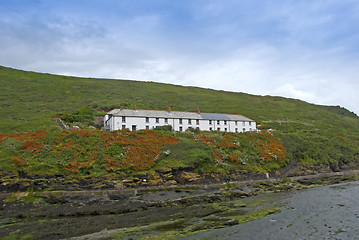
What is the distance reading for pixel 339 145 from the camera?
72.1 meters

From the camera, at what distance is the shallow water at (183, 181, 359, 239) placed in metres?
19.0

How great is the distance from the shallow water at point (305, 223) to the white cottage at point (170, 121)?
135ft

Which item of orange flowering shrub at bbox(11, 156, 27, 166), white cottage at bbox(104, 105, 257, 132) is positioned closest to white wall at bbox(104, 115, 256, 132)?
white cottage at bbox(104, 105, 257, 132)

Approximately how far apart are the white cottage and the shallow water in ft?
135

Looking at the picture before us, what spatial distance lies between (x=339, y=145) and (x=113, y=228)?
71303mm

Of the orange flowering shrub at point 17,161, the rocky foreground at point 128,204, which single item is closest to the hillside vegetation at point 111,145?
the orange flowering shrub at point 17,161

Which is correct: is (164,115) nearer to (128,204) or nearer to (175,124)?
(175,124)

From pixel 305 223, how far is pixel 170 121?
162 feet

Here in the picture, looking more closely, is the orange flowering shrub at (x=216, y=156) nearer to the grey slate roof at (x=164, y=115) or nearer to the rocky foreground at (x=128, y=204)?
the rocky foreground at (x=128, y=204)

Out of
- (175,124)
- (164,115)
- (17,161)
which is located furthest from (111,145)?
(175,124)

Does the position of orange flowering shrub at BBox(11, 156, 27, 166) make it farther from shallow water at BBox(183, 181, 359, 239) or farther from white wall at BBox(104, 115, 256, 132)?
shallow water at BBox(183, 181, 359, 239)

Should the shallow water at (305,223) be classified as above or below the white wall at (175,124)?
below

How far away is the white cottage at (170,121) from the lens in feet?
Answer: 211

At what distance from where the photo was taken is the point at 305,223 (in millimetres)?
22000
